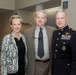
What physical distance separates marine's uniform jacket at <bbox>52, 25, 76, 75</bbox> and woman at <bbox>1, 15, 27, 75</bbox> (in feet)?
1.68

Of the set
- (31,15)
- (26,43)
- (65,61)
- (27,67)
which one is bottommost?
(27,67)

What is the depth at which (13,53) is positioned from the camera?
2.40m

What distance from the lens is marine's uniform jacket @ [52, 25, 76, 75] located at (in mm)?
2061

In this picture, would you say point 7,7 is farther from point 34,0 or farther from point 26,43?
point 26,43

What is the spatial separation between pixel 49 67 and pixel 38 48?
12.3 inches

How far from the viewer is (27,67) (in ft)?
8.70

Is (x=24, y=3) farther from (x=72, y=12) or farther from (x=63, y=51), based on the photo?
(x=63, y=51)

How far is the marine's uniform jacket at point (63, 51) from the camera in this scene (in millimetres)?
2061

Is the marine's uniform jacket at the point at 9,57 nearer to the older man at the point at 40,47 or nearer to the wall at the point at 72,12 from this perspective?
the older man at the point at 40,47

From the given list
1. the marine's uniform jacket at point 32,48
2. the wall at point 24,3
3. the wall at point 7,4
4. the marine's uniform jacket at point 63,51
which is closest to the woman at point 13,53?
the marine's uniform jacket at point 32,48

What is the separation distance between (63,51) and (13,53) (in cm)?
70

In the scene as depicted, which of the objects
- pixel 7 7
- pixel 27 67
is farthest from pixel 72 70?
pixel 7 7

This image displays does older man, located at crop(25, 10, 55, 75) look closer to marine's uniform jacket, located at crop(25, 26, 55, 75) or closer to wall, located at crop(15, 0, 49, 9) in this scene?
marine's uniform jacket, located at crop(25, 26, 55, 75)

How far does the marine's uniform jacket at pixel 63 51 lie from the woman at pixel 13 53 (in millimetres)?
511
